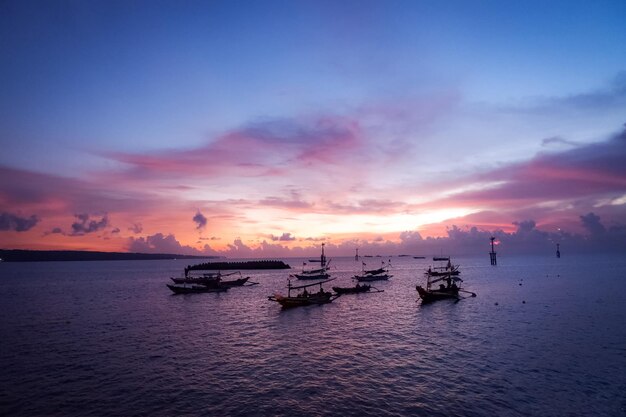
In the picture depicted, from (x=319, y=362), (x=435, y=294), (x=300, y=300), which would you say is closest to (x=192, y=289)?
(x=300, y=300)

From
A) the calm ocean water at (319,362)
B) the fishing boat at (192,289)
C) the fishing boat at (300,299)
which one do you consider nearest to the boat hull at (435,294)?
the calm ocean water at (319,362)

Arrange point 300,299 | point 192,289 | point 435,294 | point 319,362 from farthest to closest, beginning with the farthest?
point 192,289
point 435,294
point 300,299
point 319,362

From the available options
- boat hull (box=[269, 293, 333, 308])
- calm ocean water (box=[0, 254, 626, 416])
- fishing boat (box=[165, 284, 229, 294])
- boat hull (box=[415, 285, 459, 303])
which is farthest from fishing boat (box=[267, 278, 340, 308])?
fishing boat (box=[165, 284, 229, 294])

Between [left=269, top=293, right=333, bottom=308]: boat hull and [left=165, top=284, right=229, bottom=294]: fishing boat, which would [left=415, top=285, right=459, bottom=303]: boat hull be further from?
[left=165, top=284, right=229, bottom=294]: fishing boat

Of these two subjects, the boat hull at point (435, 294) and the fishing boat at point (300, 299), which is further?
the boat hull at point (435, 294)

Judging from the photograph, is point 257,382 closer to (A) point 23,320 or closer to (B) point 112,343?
(B) point 112,343

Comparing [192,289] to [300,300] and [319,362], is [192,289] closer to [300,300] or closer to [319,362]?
[300,300]

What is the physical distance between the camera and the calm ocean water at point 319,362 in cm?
2469

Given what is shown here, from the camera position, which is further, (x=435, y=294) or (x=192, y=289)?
(x=192, y=289)

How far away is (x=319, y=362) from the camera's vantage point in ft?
111

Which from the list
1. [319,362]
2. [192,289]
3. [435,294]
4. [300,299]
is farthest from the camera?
[192,289]

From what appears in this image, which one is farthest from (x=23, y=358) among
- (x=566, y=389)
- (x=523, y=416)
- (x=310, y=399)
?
(x=566, y=389)

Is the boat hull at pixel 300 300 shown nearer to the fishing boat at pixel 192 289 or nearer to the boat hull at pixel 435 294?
the boat hull at pixel 435 294

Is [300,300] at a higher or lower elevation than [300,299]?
lower
